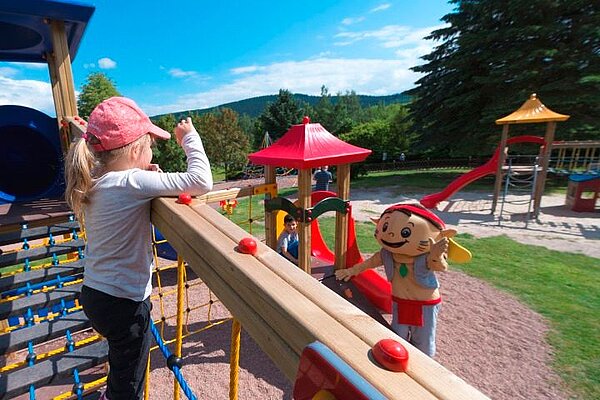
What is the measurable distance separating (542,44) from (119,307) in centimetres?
1695

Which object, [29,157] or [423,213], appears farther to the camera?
[29,157]

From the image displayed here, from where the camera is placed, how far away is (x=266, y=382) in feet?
10.2

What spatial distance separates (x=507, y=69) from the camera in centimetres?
1304

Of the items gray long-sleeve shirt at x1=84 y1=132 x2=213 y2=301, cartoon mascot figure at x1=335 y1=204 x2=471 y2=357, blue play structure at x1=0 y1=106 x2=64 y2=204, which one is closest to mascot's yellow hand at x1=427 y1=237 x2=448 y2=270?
cartoon mascot figure at x1=335 y1=204 x2=471 y2=357

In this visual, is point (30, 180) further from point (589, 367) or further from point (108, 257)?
point (589, 367)

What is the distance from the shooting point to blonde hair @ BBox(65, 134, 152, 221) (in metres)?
1.21

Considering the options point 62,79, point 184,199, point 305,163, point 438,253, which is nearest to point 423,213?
point 438,253

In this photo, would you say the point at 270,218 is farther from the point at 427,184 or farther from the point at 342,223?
the point at 427,184

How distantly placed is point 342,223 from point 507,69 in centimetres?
1318

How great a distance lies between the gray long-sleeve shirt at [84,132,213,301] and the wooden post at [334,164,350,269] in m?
2.58

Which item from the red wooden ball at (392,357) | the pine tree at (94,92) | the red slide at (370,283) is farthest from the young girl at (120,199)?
the pine tree at (94,92)

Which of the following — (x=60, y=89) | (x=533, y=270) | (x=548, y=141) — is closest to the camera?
(x=60, y=89)

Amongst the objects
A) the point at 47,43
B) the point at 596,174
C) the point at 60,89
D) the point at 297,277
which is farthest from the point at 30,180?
the point at 596,174

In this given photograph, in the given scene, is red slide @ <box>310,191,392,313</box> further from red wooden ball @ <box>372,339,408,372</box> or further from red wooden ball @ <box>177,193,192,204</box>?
red wooden ball @ <box>372,339,408,372</box>
